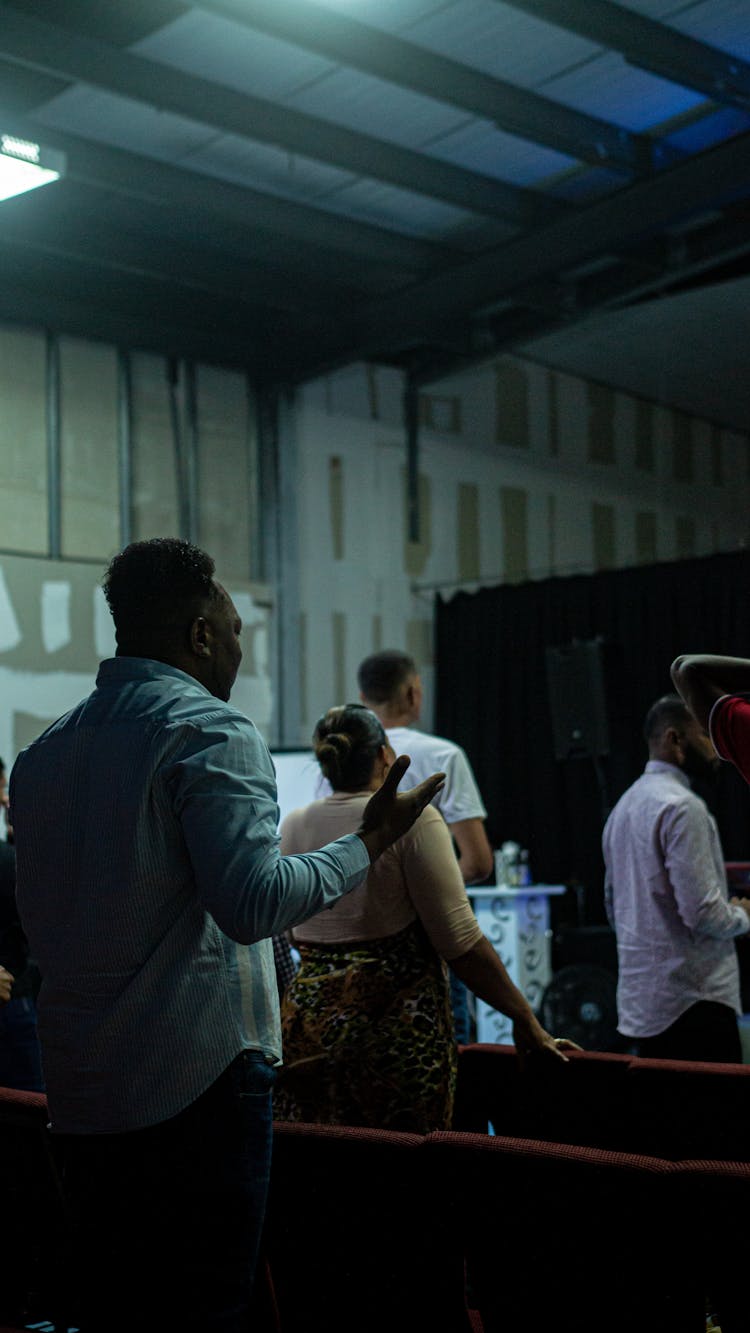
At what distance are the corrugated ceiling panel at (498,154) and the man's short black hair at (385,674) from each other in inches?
128

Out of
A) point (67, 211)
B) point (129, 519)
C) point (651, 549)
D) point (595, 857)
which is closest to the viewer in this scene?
point (67, 211)

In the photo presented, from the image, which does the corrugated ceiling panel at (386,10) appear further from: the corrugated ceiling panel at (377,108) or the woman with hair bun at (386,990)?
the woman with hair bun at (386,990)

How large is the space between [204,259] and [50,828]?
576cm

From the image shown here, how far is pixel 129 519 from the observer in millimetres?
7492

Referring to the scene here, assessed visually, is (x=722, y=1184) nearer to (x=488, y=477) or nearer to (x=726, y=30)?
(x=726, y=30)

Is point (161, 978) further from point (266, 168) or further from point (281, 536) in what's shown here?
point (281, 536)

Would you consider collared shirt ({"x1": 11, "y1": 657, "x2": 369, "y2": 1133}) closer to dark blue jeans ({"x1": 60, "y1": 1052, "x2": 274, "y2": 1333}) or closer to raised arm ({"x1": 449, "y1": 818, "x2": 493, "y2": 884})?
dark blue jeans ({"x1": 60, "y1": 1052, "x2": 274, "y2": 1333})

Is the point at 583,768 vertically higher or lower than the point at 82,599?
lower

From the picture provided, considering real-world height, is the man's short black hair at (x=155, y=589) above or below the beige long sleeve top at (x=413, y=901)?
above

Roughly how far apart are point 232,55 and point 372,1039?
14.6ft

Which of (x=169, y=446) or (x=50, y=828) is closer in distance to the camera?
(x=50, y=828)

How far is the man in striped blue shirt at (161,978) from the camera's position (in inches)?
59.3

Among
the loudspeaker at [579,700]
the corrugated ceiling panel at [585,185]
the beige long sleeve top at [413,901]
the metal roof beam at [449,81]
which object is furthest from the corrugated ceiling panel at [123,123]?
the beige long sleeve top at [413,901]

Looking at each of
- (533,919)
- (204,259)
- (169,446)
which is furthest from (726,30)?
(533,919)
